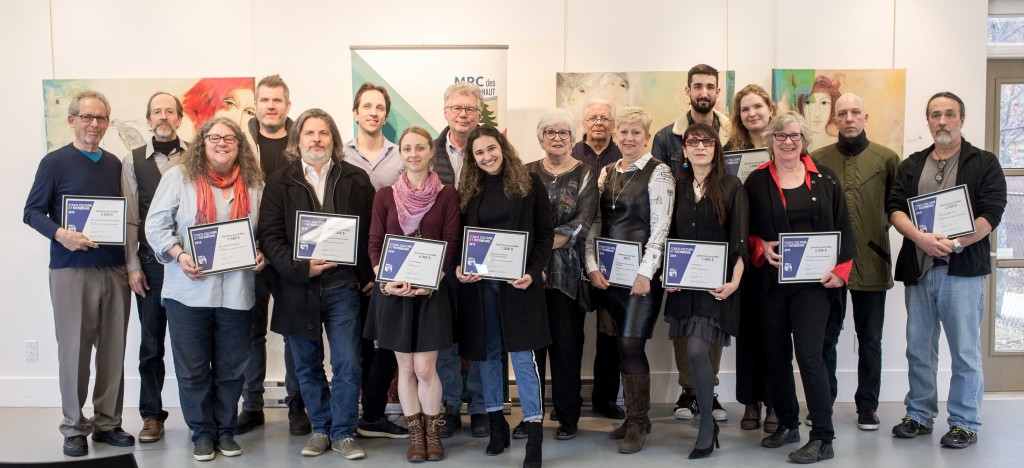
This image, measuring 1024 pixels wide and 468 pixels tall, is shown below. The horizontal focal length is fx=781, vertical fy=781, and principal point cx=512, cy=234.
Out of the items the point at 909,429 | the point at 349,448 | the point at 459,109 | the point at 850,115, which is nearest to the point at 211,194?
the point at 459,109

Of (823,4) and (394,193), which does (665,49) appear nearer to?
(823,4)

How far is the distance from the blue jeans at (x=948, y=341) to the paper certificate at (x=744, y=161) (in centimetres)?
112

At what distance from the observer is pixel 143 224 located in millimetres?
4441

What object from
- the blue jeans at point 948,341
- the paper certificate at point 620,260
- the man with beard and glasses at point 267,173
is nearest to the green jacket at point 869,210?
the blue jeans at point 948,341

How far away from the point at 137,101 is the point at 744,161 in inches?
157

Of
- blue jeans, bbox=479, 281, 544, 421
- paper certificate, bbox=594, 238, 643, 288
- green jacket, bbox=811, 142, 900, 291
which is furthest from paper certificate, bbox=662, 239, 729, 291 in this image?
green jacket, bbox=811, 142, 900, 291

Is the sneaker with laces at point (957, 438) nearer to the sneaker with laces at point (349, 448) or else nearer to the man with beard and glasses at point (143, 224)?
the sneaker with laces at point (349, 448)

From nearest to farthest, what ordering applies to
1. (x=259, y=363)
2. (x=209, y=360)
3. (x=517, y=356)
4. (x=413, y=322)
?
(x=413, y=322) → (x=517, y=356) → (x=209, y=360) → (x=259, y=363)

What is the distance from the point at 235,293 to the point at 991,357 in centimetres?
520

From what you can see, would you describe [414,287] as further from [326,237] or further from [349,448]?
[349,448]

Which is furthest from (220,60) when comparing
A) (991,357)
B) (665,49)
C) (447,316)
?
(991,357)

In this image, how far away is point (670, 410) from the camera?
5230 millimetres

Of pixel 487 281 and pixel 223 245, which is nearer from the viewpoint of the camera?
pixel 223 245

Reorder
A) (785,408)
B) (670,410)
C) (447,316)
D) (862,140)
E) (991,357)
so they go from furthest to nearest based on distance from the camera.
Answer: (991,357) < (670,410) < (862,140) < (785,408) < (447,316)
